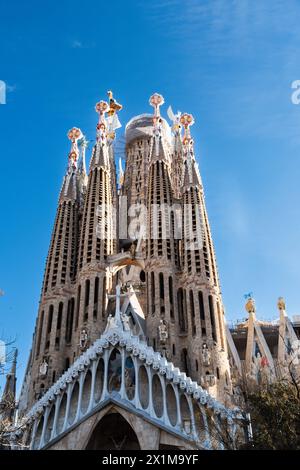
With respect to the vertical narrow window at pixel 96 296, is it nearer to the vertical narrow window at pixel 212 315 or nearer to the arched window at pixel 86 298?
the arched window at pixel 86 298

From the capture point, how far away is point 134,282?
37.6 meters

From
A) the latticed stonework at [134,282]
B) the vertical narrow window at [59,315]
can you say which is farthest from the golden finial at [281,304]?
the vertical narrow window at [59,315]

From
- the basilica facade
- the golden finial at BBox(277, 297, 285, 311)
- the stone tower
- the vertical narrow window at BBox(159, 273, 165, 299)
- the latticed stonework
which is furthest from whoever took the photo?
the golden finial at BBox(277, 297, 285, 311)

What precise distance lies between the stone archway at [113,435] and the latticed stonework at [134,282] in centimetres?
120

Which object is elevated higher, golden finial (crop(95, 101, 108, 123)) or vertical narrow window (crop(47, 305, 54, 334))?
golden finial (crop(95, 101, 108, 123))

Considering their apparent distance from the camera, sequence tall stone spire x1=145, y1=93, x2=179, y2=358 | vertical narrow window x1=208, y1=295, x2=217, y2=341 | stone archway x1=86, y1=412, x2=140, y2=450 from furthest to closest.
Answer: tall stone spire x1=145, y1=93, x2=179, y2=358
vertical narrow window x1=208, y1=295, x2=217, y2=341
stone archway x1=86, y1=412, x2=140, y2=450

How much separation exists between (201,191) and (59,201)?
9.86 meters

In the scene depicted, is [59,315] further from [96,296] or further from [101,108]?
[101,108]

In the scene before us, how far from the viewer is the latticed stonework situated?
1112 inches

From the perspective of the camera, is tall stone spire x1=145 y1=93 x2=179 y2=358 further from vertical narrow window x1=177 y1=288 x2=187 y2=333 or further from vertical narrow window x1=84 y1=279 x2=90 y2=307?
vertical narrow window x1=84 y1=279 x2=90 y2=307

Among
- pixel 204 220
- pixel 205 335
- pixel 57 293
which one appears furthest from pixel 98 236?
pixel 205 335

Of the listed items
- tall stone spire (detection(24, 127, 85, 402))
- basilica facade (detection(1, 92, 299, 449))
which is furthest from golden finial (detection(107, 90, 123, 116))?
tall stone spire (detection(24, 127, 85, 402))

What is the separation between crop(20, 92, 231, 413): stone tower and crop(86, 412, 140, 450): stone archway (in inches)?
166
